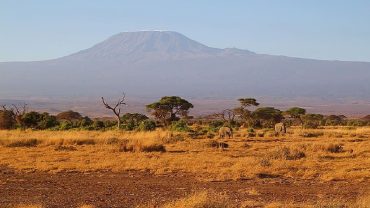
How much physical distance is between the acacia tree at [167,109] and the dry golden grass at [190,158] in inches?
1079

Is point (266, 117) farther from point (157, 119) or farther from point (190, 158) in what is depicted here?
point (190, 158)

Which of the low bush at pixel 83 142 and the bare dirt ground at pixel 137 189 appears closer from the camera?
the bare dirt ground at pixel 137 189

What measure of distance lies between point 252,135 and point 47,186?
21.4 meters

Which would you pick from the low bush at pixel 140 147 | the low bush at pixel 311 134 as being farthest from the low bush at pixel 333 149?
the low bush at pixel 311 134

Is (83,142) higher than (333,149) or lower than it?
lower

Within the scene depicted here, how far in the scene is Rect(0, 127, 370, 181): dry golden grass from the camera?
56.2ft

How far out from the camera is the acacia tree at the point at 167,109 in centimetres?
5541

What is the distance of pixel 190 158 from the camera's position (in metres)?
20.4

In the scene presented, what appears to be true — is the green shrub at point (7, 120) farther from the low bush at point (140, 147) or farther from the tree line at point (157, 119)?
the low bush at point (140, 147)

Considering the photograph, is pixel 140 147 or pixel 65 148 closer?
pixel 140 147

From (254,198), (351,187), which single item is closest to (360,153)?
(351,187)

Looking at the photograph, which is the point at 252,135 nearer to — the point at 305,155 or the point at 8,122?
the point at 305,155

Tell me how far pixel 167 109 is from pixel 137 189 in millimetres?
42915

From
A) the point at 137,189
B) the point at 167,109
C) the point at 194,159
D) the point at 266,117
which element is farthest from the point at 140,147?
the point at 167,109
